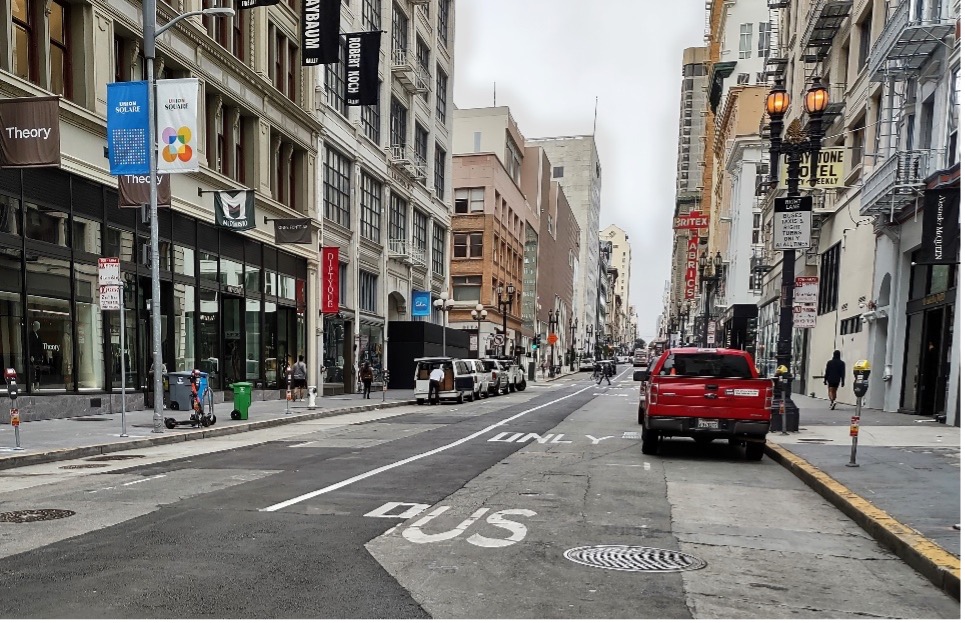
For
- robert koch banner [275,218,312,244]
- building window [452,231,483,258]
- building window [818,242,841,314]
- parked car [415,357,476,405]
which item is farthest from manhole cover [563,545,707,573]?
building window [452,231,483,258]

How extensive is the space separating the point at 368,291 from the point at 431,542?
33.6 metres

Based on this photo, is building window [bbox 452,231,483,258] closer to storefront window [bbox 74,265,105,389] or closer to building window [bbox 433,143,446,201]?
building window [bbox 433,143,446,201]

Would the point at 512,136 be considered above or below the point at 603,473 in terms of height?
above

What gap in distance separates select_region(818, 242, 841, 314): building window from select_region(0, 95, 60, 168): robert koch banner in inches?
1110

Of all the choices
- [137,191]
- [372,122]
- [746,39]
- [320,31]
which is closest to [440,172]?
[372,122]

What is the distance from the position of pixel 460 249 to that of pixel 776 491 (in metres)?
58.2

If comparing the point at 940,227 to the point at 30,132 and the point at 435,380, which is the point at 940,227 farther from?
the point at 435,380

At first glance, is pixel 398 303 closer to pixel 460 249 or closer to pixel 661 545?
pixel 460 249

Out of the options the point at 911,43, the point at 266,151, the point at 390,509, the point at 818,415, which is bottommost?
the point at 818,415

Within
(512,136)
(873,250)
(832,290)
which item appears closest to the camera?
(873,250)

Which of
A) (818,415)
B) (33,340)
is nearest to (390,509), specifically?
(33,340)

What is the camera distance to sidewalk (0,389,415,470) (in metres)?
12.0

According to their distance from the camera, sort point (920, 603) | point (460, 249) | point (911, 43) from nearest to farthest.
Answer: point (920, 603)
point (911, 43)
point (460, 249)

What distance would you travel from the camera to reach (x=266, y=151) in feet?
95.0
